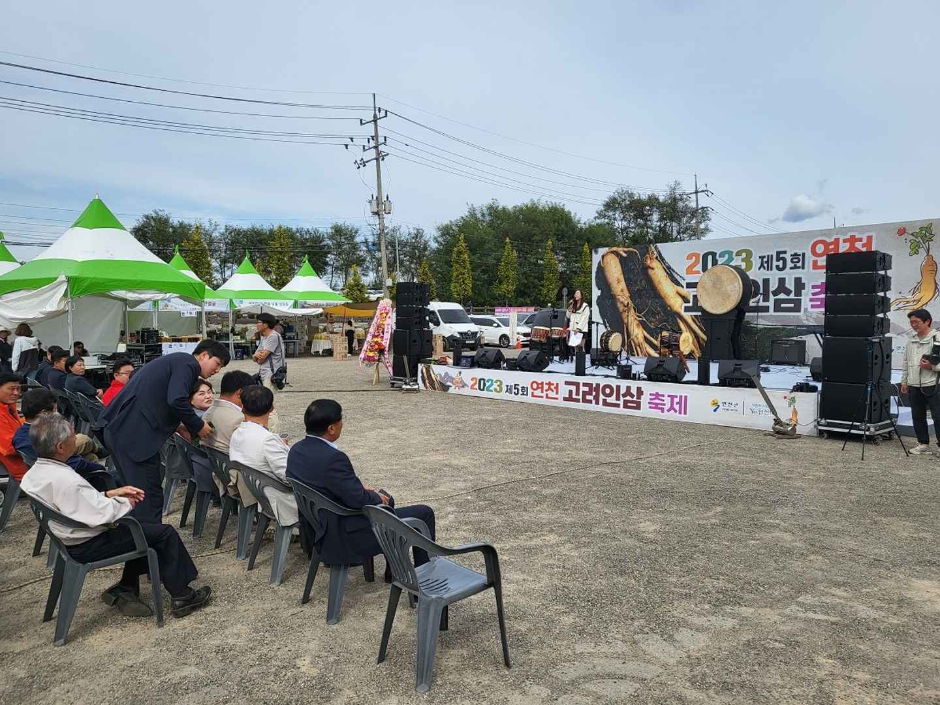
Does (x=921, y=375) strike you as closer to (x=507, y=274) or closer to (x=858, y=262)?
(x=858, y=262)

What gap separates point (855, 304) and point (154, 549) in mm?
7537

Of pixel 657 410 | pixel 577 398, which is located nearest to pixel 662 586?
pixel 657 410

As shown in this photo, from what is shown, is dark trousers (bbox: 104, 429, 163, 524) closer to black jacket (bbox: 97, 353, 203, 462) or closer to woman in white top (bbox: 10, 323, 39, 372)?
black jacket (bbox: 97, 353, 203, 462)

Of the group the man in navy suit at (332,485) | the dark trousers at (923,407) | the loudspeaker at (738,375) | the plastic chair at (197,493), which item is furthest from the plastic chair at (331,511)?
the loudspeaker at (738,375)

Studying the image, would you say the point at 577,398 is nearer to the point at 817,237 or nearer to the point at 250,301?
the point at 817,237

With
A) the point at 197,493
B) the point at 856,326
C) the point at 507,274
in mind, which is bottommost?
the point at 197,493

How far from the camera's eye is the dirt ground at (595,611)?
2.61m

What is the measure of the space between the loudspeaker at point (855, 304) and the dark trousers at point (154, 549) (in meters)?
7.32

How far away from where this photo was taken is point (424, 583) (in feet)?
8.88

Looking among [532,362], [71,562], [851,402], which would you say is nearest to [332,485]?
[71,562]

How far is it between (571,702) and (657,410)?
23.7 ft

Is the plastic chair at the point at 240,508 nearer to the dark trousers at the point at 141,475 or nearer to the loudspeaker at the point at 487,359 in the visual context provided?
the dark trousers at the point at 141,475

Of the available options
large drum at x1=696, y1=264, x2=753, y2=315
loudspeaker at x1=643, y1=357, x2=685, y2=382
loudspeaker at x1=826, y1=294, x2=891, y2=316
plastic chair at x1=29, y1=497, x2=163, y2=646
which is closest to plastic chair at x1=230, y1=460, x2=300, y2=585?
plastic chair at x1=29, y1=497, x2=163, y2=646

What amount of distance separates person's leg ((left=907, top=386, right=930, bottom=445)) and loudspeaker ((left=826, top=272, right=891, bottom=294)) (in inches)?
49.2
